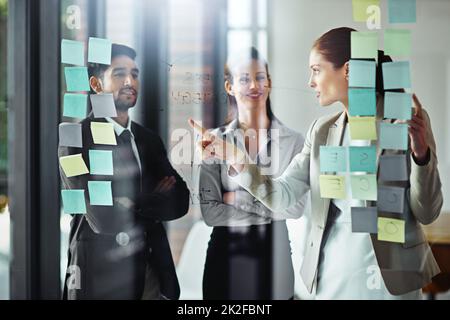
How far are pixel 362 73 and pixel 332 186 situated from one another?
39 centimetres

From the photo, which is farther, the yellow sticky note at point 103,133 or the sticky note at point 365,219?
the yellow sticky note at point 103,133

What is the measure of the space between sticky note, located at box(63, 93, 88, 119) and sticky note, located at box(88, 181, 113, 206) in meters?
0.24

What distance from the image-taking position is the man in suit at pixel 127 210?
2256 mm

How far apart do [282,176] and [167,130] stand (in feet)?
1.40

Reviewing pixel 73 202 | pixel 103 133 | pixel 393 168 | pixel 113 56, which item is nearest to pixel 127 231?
pixel 73 202

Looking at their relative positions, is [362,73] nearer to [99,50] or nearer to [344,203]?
[344,203]

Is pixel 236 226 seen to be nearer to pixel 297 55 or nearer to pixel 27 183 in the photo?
pixel 297 55

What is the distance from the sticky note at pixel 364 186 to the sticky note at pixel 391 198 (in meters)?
0.02

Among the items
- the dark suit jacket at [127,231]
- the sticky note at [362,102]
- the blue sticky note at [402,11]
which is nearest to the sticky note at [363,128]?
the sticky note at [362,102]

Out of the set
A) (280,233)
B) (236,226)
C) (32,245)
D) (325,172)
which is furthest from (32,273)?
(325,172)

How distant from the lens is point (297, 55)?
2.18 meters

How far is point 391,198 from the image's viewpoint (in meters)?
2.16

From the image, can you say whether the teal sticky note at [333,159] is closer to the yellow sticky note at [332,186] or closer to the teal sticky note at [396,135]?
the yellow sticky note at [332,186]

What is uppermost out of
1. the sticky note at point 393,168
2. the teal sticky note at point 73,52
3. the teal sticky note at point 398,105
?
the teal sticky note at point 73,52
